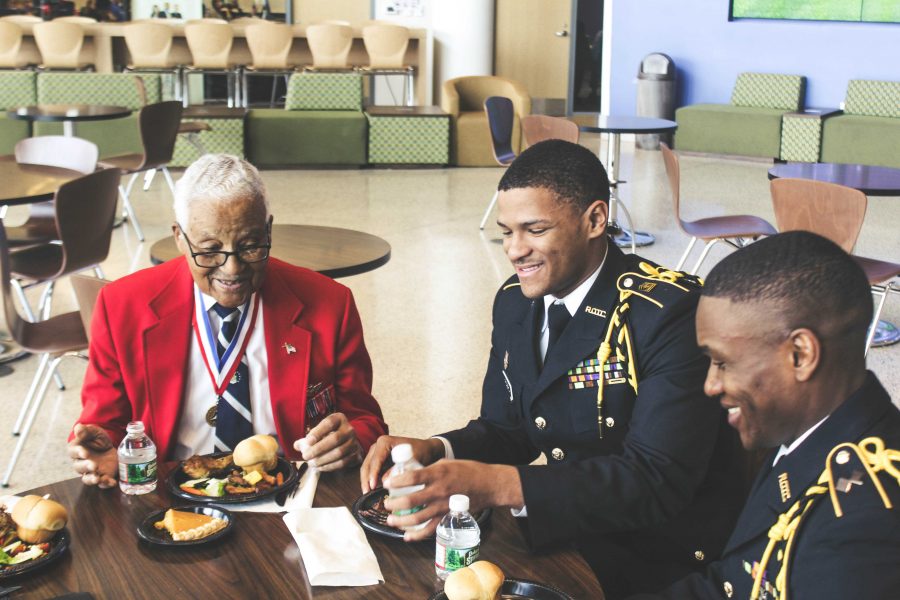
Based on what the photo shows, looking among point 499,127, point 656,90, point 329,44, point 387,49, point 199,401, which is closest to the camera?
point 199,401

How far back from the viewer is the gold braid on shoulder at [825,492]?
4.53 feet

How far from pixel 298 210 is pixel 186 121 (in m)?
1.94

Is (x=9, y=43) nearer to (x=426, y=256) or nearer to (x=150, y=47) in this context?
(x=150, y=47)

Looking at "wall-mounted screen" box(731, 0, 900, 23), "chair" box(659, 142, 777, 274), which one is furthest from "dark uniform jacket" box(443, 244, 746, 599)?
"wall-mounted screen" box(731, 0, 900, 23)

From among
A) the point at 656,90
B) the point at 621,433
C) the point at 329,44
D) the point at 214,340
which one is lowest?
the point at 621,433

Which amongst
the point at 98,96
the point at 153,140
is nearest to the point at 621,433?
the point at 153,140

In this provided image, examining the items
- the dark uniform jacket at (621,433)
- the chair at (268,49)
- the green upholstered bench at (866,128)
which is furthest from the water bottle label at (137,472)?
the chair at (268,49)

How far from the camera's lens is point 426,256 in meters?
6.85

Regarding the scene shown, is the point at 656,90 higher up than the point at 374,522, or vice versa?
the point at 656,90

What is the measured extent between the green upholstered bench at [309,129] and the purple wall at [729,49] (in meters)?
3.60

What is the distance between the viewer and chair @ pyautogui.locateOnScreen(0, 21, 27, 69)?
428 inches

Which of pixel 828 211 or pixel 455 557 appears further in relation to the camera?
pixel 828 211

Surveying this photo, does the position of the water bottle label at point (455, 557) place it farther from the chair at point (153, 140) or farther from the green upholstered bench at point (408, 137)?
the green upholstered bench at point (408, 137)

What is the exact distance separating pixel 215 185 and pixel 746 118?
932 centimetres
